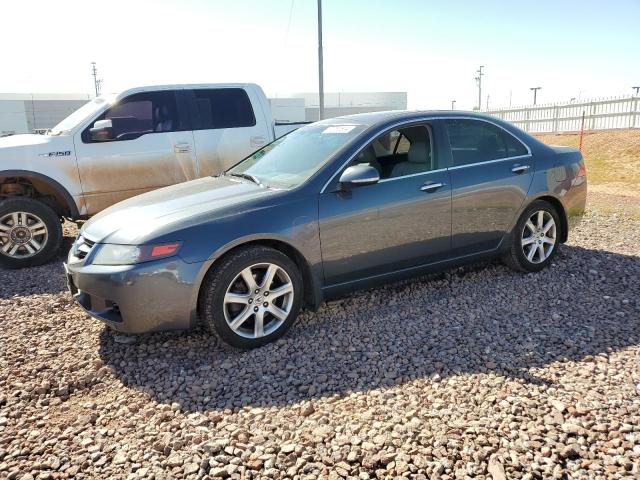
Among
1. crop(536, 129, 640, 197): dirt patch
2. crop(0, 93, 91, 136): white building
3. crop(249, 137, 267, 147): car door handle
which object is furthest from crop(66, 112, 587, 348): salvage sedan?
crop(0, 93, 91, 136): white building

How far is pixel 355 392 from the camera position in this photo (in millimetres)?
3178

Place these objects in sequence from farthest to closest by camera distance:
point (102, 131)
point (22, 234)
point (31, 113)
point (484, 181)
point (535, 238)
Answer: point (31, 113) → point (102, 131) → point (22, 234) → point (535, 238) → point (484, 181)

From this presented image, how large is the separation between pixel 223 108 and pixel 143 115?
1071 millimetres

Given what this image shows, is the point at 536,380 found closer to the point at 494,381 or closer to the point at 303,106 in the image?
the point at 494,381

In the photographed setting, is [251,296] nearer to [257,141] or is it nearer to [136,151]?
[136,151]

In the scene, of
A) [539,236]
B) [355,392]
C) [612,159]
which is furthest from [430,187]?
[612,159]

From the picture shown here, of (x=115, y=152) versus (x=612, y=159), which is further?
(x=612, y=159)

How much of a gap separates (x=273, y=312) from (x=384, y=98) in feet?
190

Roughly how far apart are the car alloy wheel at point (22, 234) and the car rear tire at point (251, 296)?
363cm

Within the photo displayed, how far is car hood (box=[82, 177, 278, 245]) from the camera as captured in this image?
3.62m

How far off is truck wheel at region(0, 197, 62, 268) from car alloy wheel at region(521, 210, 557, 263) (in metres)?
5.40

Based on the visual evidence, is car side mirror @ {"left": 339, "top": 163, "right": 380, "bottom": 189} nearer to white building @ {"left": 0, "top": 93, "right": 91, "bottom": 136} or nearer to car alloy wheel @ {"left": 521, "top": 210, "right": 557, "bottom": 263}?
car alloy wheel @ {"left": 521, "top": 210, "right": 557, "bottom": 263}

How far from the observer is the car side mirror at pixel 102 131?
6.28 metres

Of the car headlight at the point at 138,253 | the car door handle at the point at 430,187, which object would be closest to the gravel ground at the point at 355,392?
the car headlight at the point at 138,253
